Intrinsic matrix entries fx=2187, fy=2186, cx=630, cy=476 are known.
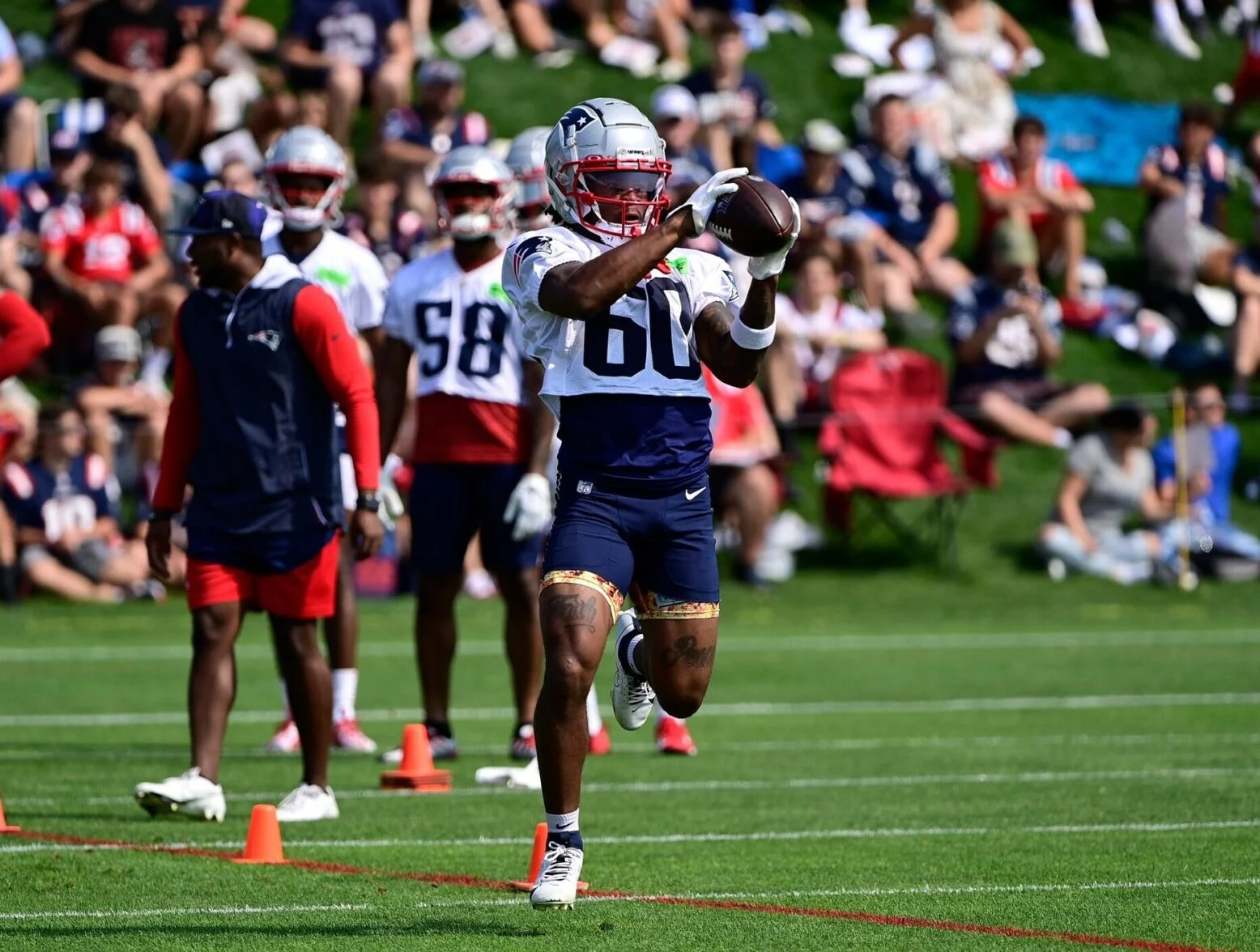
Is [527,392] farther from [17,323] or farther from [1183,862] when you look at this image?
[1183,862]

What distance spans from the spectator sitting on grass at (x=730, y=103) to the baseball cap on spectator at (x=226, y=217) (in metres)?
12.6

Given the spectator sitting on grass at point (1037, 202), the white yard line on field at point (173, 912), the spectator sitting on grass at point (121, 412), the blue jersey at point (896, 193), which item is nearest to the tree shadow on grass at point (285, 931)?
the white yard line on field at point (173, 912)

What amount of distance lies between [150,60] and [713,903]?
49.2ft

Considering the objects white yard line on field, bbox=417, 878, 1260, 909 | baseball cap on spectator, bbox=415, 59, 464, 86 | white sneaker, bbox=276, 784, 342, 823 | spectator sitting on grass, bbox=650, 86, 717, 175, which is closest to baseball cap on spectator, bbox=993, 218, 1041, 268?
spectator sitting on grass, bbox=650, 86, 717, 175

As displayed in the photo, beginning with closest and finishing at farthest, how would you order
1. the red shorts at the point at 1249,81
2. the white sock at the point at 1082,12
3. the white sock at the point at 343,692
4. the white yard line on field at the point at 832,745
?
1. the white yard line on field at the point at 832,745
2. the white sock at the point at 343,692
3. the red shorts at the point at 1249,81
4. the white sock at the point at 1082,12

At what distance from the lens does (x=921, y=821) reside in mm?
7957

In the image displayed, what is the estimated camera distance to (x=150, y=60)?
19.6 metres

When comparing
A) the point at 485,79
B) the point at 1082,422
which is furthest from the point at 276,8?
the point at 1082,422

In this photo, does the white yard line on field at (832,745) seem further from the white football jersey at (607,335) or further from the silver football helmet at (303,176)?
the white football jersey at (607,335)

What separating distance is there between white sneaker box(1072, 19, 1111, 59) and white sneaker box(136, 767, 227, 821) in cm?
2075

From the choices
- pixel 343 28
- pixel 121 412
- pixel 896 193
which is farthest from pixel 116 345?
pixel 896 193

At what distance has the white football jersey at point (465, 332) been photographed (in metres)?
10.1

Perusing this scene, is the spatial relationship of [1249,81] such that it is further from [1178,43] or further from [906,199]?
[906,199]

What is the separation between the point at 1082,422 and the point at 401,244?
6040mm
